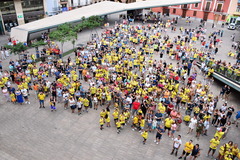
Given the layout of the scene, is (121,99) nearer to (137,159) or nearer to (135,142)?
(135,142)

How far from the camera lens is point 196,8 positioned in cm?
4866

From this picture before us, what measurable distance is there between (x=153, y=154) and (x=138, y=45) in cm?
2002

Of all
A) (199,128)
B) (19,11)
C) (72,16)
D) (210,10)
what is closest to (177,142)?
(199,128)

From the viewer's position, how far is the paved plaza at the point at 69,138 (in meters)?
11.8

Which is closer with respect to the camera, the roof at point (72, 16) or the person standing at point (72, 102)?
the person standing at point (72, 102)

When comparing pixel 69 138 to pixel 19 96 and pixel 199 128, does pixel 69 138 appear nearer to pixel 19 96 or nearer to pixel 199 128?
pixel 19 96

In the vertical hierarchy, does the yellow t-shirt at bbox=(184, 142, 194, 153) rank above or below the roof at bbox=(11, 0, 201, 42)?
below

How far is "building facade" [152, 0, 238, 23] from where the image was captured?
43500 mm

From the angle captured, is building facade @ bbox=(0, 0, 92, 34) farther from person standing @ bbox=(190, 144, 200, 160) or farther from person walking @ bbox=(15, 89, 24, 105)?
person standing @ bbox=(190, 144, 200, 160)

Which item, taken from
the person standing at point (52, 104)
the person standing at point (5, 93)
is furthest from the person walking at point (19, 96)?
the person standing at point (52, 104)

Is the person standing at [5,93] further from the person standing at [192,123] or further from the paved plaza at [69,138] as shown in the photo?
the person standing at [192,123]

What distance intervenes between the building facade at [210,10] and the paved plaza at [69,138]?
37.3 metres

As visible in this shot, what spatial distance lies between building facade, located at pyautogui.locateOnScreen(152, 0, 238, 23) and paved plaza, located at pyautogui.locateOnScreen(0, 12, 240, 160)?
37.3 metres

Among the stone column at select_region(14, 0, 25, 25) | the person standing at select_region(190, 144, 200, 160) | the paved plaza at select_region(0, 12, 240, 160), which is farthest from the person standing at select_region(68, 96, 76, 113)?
the stone column at select_region(14, 0, 25, 25)
